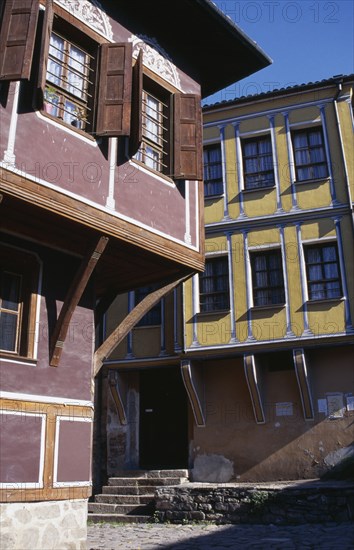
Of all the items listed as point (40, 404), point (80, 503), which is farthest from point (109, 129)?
point (80, 503)

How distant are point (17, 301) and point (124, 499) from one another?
6574 millimetres

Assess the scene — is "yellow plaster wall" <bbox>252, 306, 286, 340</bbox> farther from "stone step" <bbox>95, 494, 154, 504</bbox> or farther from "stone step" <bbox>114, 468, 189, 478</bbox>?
"stone step" <bbox>95, 494, 154, 504</bbox>

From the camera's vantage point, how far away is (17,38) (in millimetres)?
7246

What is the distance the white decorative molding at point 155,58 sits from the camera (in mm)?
9403

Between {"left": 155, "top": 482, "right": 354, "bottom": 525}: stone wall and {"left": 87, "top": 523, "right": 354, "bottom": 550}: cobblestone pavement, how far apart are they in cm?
27

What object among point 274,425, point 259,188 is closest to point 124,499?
point 274,425

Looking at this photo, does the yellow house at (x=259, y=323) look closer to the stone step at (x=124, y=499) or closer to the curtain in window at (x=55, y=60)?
the stone step at (x=124, y=499)

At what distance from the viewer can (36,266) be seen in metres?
8.17

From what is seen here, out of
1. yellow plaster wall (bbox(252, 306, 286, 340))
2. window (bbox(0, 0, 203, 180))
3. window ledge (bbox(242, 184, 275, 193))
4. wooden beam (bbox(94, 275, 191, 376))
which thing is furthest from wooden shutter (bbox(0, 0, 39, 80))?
yellow plaster wall (bbox(252, 306, 286, 340))

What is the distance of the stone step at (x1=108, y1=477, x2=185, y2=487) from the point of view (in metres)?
13.2

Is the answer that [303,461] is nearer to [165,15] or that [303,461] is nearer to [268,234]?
[268,234]

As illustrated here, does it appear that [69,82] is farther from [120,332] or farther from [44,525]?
[44,525]

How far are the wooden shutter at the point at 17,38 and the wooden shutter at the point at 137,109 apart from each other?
1.79 m

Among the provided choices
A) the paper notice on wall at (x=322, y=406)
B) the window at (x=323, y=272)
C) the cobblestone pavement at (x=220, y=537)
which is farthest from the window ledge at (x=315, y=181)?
the cobblestone pavement at (x=220, y=537)
